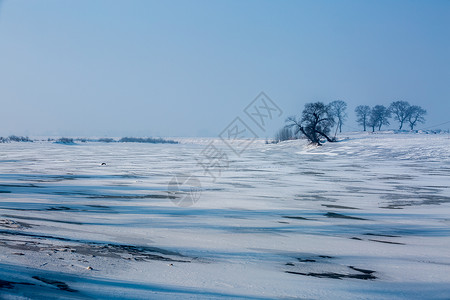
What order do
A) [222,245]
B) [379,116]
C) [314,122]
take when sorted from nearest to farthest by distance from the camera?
[222,245]
[314,122]
[379,116]

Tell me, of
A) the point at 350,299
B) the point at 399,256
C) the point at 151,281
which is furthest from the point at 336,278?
the point at 151,281

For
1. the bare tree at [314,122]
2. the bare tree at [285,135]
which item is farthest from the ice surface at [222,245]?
the bare tree at [285,135]

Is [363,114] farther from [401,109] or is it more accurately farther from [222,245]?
[222,245]

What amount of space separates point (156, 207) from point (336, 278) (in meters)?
5.46

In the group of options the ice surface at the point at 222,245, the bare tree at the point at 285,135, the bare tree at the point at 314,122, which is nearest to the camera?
the ice surface at the point at 222,245

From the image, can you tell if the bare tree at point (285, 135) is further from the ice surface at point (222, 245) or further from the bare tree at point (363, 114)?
the ice surface at point (222, 245)

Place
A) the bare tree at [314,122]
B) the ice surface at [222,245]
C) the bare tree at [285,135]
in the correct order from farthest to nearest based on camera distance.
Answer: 1. the bare tree at [285,135]
2. the bare tree at [314,122]
3. the ice surface at [222,245]

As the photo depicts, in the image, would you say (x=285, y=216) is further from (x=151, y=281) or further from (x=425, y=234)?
(x=151, y=281)

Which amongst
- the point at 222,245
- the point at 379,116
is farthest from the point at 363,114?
the point at 222,245

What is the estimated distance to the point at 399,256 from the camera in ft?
17.7

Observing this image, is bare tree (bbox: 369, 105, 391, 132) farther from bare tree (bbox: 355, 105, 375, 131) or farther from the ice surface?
the ice surface

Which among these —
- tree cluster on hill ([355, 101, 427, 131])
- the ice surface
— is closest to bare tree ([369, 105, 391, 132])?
tree cluster on hill ([355, 101, 427, 131])

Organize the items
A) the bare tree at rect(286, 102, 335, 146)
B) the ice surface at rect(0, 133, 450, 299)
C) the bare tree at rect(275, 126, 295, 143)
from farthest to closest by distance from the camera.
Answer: the bare tree at rect(275, 126, 295, 143), the bare tree at rect(286, 102, 335, 146), the ice surface at rect(0, 133, 450, 299)

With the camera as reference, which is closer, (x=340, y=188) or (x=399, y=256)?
(x=399, y=256)
